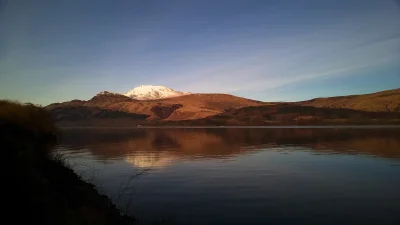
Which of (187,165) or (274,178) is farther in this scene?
(187,165)

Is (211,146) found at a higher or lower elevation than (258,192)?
higher

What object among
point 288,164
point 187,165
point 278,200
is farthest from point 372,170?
point 187,165

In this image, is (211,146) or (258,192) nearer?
(258,192)

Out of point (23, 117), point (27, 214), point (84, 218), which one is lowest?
point (84, 218)

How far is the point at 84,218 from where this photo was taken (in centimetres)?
1216

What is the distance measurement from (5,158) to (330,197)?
19.5 m

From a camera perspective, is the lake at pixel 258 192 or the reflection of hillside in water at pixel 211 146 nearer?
the lake at pixel 258 192

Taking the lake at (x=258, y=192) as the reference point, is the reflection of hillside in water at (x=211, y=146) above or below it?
above

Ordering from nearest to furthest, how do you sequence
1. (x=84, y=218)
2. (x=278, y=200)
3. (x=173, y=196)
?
(x=84, y=218), (x=278, y=200), (x=173, y=196)

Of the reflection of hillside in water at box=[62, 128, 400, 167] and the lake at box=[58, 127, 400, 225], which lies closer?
the lake at box=[58, 127, 400, 225]

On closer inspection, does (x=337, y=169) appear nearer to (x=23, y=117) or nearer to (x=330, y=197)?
(x=330, y=197)

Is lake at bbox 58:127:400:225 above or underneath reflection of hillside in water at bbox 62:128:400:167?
underneath

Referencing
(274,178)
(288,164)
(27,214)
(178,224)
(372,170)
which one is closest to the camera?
(27,214)

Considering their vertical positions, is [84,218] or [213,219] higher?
[84,218]
